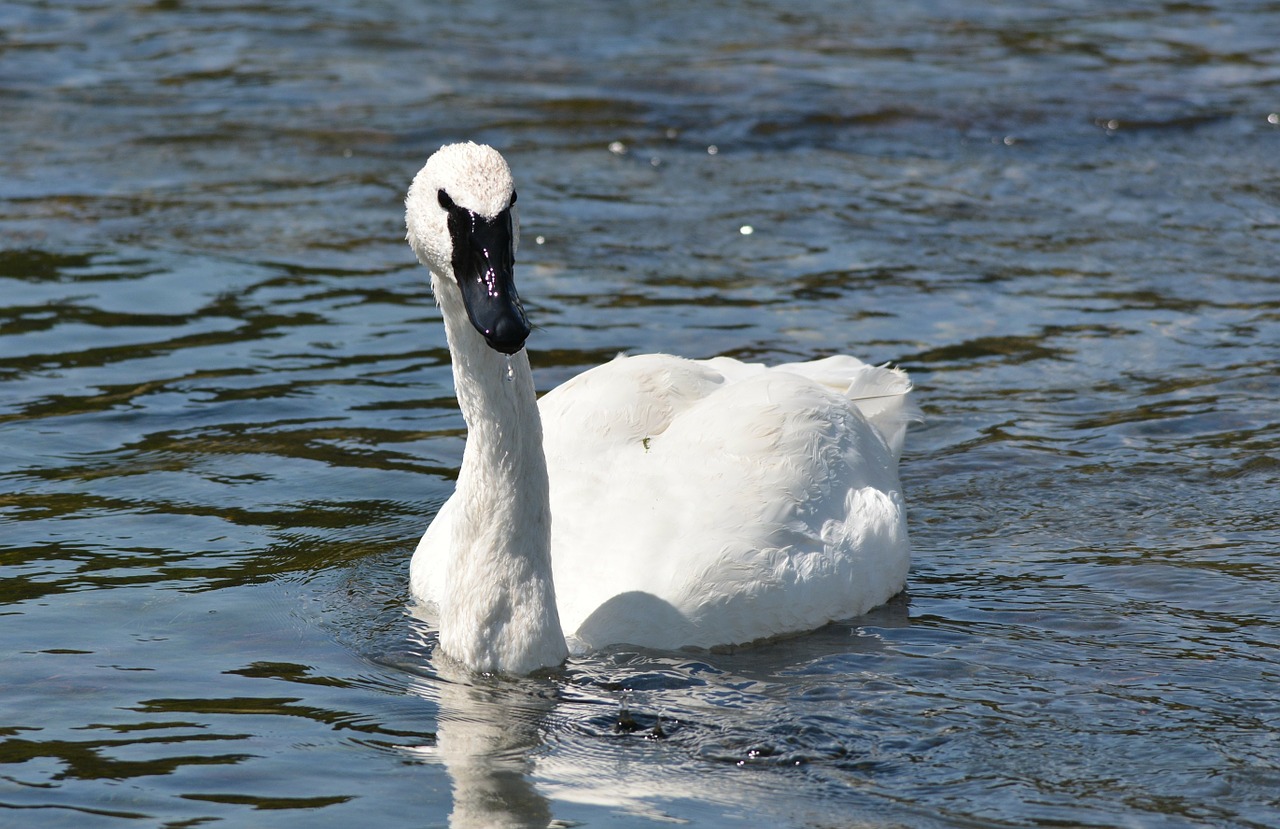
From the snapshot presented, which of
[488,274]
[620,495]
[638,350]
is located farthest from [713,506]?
[638,350]

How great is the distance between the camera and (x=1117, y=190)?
1238 cm

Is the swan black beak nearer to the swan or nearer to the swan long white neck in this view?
the swan

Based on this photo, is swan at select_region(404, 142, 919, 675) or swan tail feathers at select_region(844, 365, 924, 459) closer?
swan at select_region(404, 142, 919, 675)

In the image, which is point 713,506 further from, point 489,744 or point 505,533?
point 489,744

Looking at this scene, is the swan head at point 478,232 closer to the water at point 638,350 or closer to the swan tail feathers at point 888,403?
the water at point 638,350

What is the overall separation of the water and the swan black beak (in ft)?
3.96

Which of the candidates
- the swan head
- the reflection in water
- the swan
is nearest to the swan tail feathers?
the swan

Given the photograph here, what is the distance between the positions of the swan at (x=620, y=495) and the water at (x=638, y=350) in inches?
6.5

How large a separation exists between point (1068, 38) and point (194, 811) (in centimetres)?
1396

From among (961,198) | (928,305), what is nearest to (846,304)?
(928,305)

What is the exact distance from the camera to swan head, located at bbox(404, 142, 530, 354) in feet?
17.0

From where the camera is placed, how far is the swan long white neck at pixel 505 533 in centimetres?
580

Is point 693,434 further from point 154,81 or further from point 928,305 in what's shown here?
point 154,81

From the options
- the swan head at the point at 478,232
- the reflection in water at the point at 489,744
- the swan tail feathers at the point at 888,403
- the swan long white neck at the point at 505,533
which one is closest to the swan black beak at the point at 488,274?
the swan head at the point at 478,232
